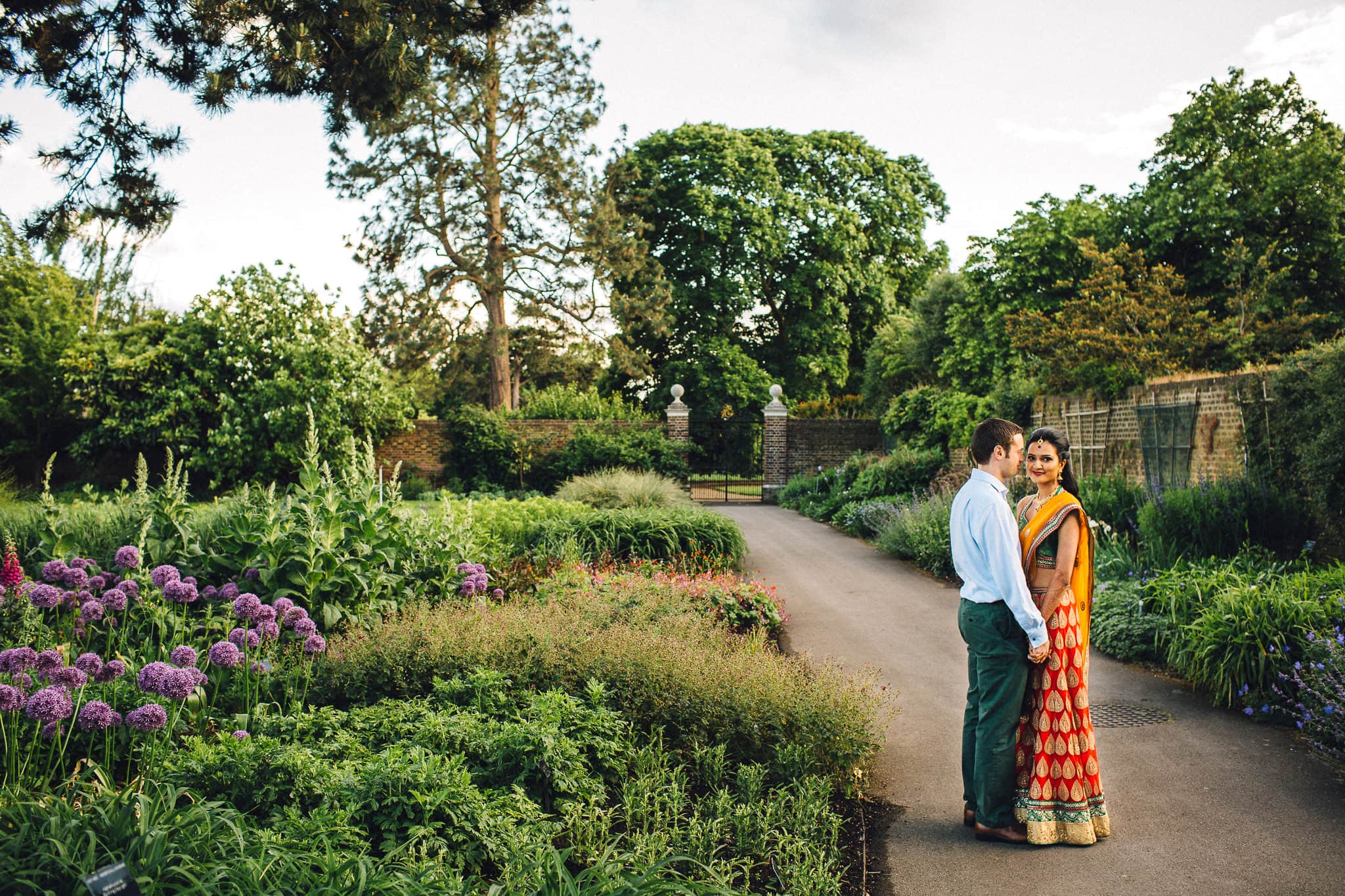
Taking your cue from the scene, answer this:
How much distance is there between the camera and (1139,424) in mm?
11836

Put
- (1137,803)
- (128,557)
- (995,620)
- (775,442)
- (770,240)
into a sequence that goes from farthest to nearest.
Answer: (770,240)
(775,442)
(128,557)
(1137,803)
(995,620)

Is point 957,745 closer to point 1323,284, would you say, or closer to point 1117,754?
point 1117,754

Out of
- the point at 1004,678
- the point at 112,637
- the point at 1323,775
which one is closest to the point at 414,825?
A: the point at 1004,678

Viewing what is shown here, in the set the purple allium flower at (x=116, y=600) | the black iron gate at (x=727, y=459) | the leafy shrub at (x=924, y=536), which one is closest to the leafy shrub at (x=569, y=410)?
the black iron gate at (x=727, y=459)

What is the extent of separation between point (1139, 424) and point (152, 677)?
40.2ft

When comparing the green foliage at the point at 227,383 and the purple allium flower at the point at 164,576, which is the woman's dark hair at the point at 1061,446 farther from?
the green foliage at the point at 227,383

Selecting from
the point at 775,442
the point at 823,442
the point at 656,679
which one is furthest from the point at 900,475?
the point at 656,679

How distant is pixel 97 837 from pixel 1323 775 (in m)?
5.50

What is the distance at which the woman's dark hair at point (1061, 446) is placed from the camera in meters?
3.81

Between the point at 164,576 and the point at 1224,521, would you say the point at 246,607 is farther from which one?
the point at 1224,521

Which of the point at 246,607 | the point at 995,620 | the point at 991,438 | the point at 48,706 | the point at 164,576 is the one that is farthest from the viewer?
the point at 164,576

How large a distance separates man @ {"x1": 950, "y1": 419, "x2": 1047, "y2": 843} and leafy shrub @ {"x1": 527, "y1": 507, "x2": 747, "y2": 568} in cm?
559

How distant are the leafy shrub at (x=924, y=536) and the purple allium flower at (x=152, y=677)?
27.4 ft

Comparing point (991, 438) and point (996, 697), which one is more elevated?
point (991, 438)
